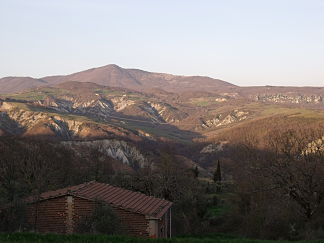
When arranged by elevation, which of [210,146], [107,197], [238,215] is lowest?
[210,146]

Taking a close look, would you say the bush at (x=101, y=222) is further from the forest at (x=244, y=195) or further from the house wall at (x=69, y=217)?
the forest at (x=244, y=195)

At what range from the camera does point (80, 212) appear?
2058cm

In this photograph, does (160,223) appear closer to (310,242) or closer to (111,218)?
(111,218)

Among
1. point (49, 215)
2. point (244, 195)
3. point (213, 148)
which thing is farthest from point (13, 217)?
point (213, 148)

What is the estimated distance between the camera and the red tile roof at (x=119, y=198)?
20.5 meters

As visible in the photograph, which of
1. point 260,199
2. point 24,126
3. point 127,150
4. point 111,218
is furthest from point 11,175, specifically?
point 24,126

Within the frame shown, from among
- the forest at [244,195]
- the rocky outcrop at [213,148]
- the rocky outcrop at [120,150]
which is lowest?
the rocky outcrop at [213,148]

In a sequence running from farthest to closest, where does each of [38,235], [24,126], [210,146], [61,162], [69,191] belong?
1. [210,146]
2. [24,126]
3. [61,162]
4. [69,191]
5. [38,235]

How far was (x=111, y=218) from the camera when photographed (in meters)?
19.0

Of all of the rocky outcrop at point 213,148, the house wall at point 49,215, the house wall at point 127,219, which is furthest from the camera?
the rocky outcrop at point 213,148

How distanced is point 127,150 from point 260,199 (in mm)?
88066

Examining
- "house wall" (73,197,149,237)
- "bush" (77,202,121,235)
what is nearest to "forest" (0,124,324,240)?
"house wall" (73,197,149,237)

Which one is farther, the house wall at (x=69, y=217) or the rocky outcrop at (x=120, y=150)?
the rocky outcrop at (x=120, y=150)

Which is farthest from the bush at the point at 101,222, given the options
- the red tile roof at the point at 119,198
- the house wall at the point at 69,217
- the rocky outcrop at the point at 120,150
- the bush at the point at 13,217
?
the rocky outcrop at the point at 120,150
